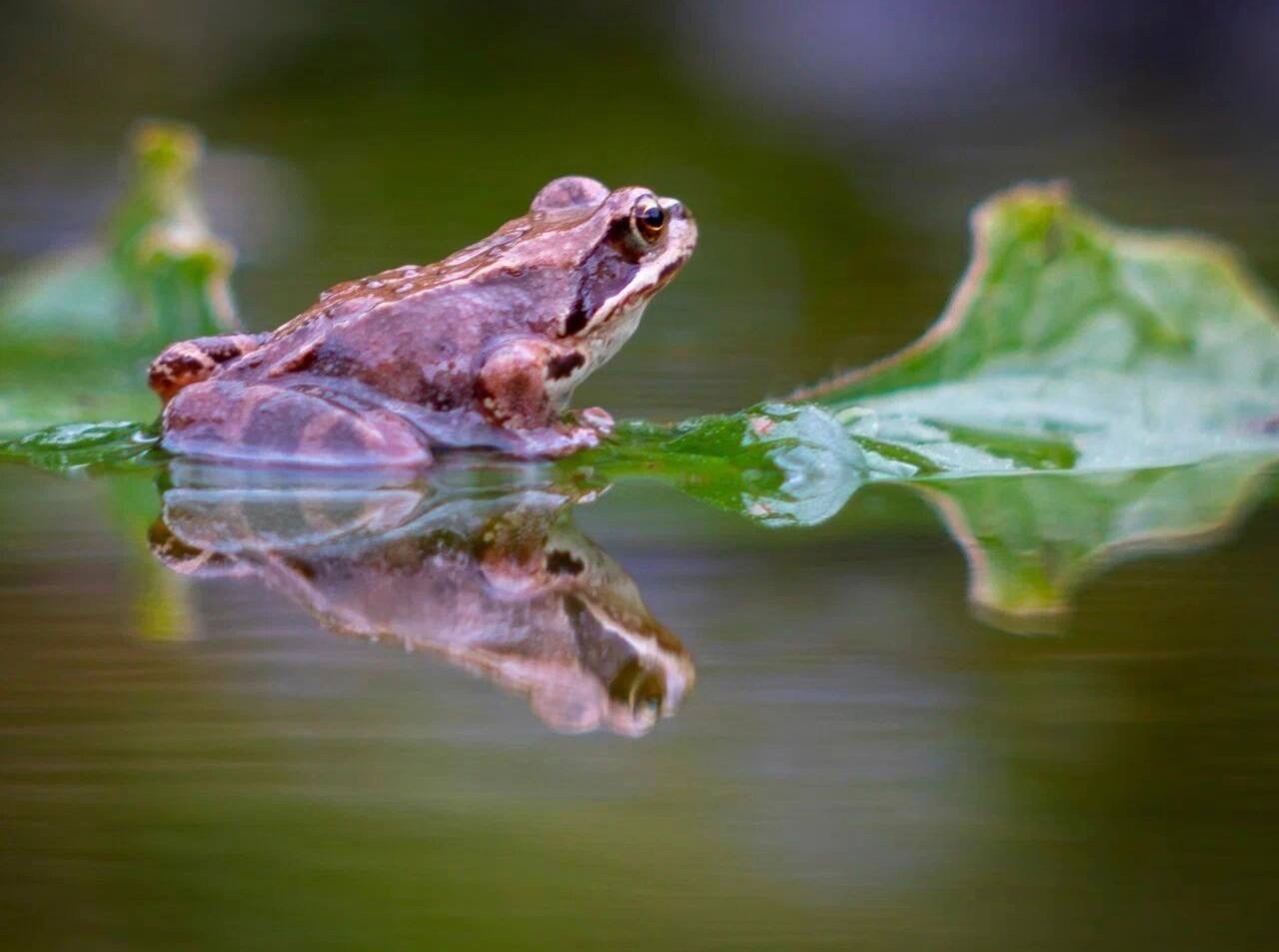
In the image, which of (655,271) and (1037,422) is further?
(655,271)

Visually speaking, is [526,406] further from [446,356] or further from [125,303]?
[125,303]

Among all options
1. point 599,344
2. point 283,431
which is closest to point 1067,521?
point 599,344

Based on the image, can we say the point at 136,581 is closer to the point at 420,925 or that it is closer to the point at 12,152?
the point at 420,925

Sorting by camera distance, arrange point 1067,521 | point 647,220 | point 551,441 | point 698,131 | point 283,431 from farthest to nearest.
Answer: point 698,131 < point 647,220 < point 551,441 < point 283,431 < point 1067,521

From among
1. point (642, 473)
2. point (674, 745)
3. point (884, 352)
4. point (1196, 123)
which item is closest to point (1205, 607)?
point (674, 745)

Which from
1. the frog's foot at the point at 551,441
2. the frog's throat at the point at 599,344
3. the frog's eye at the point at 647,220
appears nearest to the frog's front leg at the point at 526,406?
the frog's foot at the point at 551,441

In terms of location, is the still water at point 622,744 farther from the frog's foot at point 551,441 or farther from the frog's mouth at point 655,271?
the frog's mouth at point 655,271

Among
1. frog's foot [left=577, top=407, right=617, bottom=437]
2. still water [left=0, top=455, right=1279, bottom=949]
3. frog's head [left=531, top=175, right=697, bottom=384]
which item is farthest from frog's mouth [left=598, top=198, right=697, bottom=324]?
still water [left=0, top=455, right=1279, bottom=949]
